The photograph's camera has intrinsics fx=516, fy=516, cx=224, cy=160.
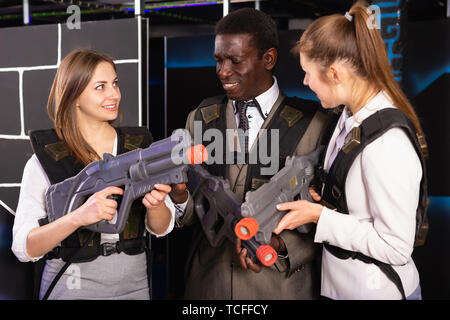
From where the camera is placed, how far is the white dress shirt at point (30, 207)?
4.87ft

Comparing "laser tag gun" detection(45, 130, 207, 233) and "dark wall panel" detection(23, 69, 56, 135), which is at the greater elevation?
"dark wall panel" detection(23, 69, 56, 135)

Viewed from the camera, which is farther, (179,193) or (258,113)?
(258,113)

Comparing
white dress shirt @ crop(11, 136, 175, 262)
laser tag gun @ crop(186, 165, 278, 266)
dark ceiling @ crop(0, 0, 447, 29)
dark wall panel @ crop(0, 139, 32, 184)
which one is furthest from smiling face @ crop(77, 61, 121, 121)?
dark ceiling @ crop(0, 0, 447, 29)

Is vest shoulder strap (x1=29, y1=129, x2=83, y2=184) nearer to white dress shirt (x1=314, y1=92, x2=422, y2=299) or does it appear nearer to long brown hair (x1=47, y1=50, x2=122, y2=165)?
long brown hair (x1=47, y1=50, x2=122, y2=165)

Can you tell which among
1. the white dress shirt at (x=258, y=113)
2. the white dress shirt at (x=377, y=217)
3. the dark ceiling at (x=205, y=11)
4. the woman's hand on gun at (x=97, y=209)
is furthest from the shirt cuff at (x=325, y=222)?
the dark ceiling at (x=205, y=11)

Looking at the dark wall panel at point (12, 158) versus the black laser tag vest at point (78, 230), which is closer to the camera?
the black laser tag vest at point (78, 230)

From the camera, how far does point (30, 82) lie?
213cm

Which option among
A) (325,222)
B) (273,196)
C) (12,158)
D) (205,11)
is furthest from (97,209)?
(205,11)

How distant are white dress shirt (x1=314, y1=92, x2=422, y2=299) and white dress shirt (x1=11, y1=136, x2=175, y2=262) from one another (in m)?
0.54

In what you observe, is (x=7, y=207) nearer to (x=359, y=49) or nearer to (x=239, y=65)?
(x=239, y=65)

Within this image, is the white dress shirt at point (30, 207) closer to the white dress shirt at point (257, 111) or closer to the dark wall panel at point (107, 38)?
the white dress shirt at point (257, 111)

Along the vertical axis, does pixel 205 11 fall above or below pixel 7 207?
above

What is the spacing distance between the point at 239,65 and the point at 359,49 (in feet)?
1.39

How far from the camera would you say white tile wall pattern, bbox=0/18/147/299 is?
2.02m
